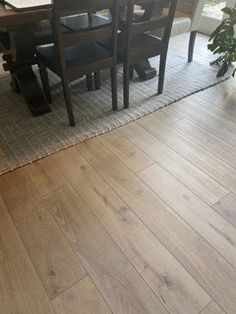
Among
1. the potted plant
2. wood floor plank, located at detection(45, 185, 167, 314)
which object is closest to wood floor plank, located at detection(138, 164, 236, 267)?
wood floor plank, located at detection(45, 185, 167, 314)

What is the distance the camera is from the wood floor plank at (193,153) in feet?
4.98

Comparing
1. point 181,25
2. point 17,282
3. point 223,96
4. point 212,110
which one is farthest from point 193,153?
point 181,25

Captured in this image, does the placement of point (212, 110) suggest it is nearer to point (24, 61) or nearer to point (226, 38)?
point (226, 38)

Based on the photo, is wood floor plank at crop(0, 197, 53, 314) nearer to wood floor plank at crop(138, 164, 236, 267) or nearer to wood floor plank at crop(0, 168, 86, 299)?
wood floor plank at crop(0, 168, 86, 299)

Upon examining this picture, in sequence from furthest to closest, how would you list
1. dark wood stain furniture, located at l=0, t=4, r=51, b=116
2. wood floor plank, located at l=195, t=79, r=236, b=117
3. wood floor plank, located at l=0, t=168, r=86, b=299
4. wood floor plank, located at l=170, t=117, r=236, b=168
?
wood floor plank, located at l=195, t=79, r=236, b=117 → dark wood stain furniture, located at l=0, t=4, r=51, b=116 → wood floor plank, located at l=170, t=117, r=236, b=168 → wood floor plank, located at l=0, t=168, r=86, b=299

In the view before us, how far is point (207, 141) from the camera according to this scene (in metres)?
1.78

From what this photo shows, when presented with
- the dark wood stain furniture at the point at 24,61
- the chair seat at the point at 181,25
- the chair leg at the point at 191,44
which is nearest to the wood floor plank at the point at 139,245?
the dark wood stain furniture at the point at 24,61

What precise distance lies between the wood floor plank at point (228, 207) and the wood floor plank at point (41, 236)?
737 mm

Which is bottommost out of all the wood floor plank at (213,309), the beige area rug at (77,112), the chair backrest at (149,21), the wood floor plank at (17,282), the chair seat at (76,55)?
the beige area rug at (77,112)

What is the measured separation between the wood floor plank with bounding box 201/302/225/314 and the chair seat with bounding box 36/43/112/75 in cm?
143

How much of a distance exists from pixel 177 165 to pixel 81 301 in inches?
36.3

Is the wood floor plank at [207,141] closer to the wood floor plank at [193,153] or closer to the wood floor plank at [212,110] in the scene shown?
the wood floor plank at [193,153]

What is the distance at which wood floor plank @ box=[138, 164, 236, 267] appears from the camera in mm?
1201

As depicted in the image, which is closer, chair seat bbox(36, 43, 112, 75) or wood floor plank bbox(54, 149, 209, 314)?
wood floor plank bbox(54, 149, 209, 314)
